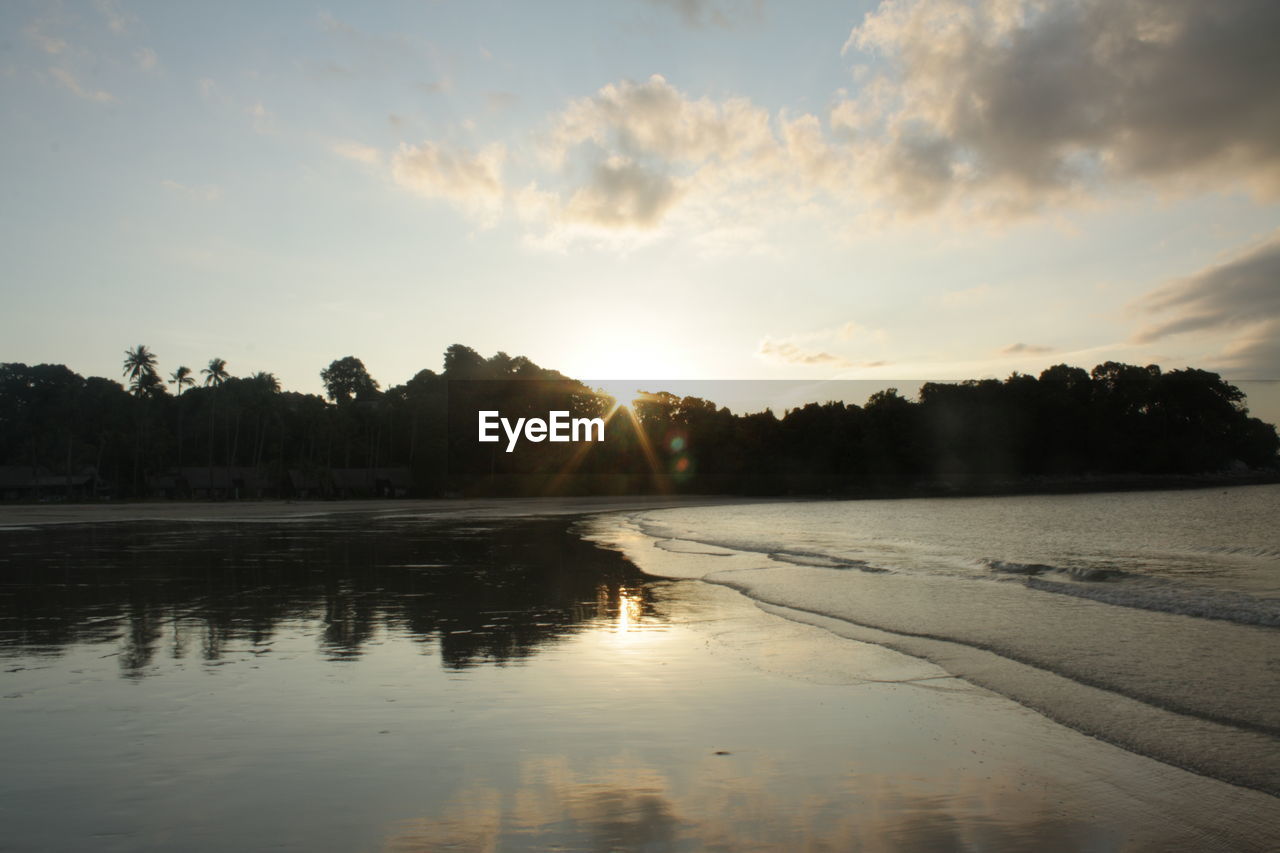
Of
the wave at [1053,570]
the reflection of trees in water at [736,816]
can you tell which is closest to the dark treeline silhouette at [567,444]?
the wave at [1053,570]

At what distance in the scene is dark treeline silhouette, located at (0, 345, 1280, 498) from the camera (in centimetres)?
10294

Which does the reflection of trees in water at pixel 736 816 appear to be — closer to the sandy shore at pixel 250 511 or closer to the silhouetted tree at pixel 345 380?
the sandy shore at pixel 250 511

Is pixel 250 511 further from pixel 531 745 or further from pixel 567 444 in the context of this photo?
pixel 531 745

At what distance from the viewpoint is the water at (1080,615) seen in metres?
6.73

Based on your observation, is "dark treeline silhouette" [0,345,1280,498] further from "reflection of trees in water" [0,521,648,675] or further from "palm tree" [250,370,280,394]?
"reflection of trees in water" [0,521,648,675]

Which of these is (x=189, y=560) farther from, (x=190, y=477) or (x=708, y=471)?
(x=708, y=471)

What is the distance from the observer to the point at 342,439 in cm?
10712

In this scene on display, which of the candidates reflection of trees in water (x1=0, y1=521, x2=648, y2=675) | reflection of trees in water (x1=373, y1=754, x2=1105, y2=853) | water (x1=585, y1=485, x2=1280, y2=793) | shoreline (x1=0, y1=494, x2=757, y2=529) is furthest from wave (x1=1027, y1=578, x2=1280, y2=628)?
shoreline (x1=0, y1=494, x2=757, y2=529)

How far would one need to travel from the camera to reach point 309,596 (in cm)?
1396

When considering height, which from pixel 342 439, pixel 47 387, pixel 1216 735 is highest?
pixel 47 387

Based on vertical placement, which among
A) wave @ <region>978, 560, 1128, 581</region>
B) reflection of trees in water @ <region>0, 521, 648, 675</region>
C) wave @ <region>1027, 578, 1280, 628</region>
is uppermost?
reflection of trees in water @ <region>0, 521, 648, 675</region>

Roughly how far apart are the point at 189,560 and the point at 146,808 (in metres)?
18.2

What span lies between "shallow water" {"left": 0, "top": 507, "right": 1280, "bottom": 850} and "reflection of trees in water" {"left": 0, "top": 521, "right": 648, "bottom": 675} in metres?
0.11

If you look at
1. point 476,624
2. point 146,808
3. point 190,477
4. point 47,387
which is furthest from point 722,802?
point 47,387
